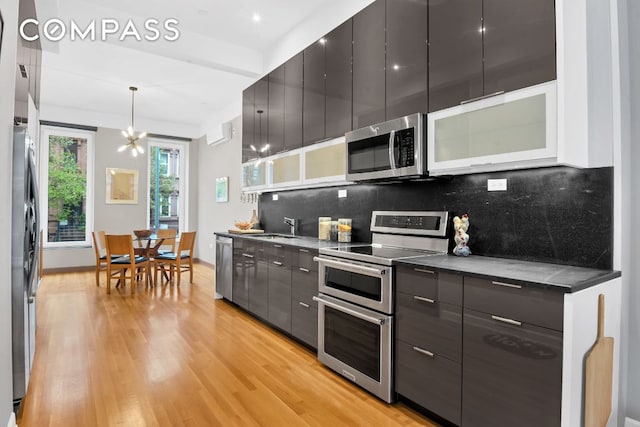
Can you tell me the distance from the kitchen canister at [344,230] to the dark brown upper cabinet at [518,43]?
5.72ft

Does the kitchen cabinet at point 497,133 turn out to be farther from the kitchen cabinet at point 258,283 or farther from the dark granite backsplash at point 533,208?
the kitchen cabinet at point 258,283

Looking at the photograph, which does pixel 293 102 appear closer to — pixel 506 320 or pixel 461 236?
pixel 461 236

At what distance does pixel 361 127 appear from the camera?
3.05 metres

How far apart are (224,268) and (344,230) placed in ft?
6.68

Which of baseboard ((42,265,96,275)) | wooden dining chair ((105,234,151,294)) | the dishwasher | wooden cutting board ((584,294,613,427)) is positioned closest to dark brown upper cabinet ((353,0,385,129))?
wooden cutting board ((584,294,613,427))

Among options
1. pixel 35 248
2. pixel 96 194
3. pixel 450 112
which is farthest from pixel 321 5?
pixel 96 194

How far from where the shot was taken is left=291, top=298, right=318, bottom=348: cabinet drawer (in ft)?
9.91

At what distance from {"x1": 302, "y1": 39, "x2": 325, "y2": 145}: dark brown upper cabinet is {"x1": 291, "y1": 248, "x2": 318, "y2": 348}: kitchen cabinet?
48.6 inches

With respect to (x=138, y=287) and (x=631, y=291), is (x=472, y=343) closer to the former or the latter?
(x=631, y=291)

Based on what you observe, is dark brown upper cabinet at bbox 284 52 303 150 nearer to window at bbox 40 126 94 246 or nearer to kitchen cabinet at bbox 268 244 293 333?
kitchen cabinet at bbox 268 244 293 333

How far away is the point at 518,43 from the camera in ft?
6.42

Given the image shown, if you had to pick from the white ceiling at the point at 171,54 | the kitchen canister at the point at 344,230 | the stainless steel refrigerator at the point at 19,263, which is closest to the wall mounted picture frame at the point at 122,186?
the white ceiling at the point at 171,54

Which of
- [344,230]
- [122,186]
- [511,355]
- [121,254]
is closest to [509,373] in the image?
[511,355]

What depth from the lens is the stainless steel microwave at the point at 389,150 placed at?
8.10 feet
